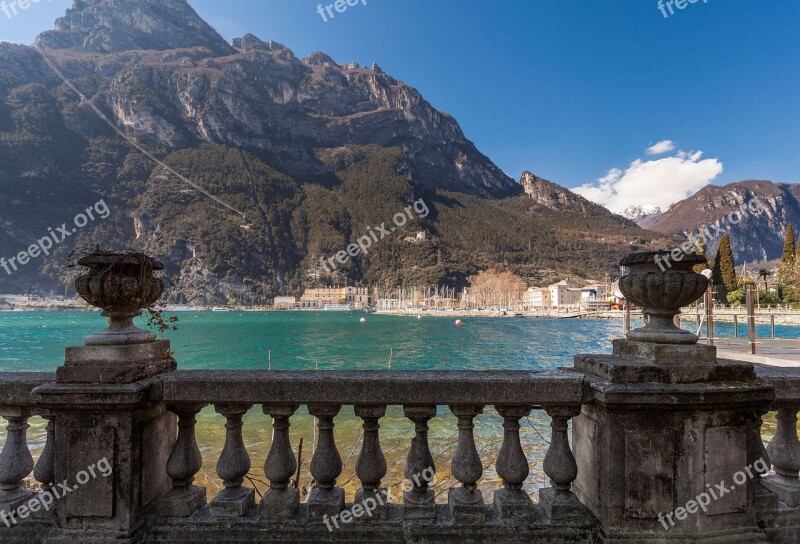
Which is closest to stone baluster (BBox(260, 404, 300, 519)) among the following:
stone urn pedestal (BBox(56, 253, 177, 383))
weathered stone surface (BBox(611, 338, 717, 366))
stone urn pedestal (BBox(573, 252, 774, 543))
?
stone urn pedestal (BBox(56, 253, 177, 383))

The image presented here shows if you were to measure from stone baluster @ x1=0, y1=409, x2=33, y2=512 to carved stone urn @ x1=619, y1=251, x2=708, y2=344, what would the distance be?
4.14 meters

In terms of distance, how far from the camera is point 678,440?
7.56 ft

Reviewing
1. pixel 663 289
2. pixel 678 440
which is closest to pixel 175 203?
pixel 663 289

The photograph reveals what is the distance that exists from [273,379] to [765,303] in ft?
288

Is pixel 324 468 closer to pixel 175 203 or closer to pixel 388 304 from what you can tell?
pixel 388 304

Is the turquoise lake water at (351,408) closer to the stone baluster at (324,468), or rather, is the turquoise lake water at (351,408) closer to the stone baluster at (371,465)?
the stone baluster at (371,465)

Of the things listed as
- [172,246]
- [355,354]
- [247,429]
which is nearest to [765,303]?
[355,354]

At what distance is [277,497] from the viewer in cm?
259

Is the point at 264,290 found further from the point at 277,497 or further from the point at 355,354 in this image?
the point at 277,497

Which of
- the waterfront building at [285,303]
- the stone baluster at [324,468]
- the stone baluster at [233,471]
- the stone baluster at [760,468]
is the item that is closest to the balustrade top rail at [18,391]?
the stone baluster at [233,471]

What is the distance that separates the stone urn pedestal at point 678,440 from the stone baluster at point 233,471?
2355 mm

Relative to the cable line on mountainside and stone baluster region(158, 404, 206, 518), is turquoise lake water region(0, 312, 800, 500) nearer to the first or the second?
stone baluster region(158, 404, 206, 518)

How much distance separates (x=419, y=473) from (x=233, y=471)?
1.29 m

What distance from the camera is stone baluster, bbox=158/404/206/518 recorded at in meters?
2.59
